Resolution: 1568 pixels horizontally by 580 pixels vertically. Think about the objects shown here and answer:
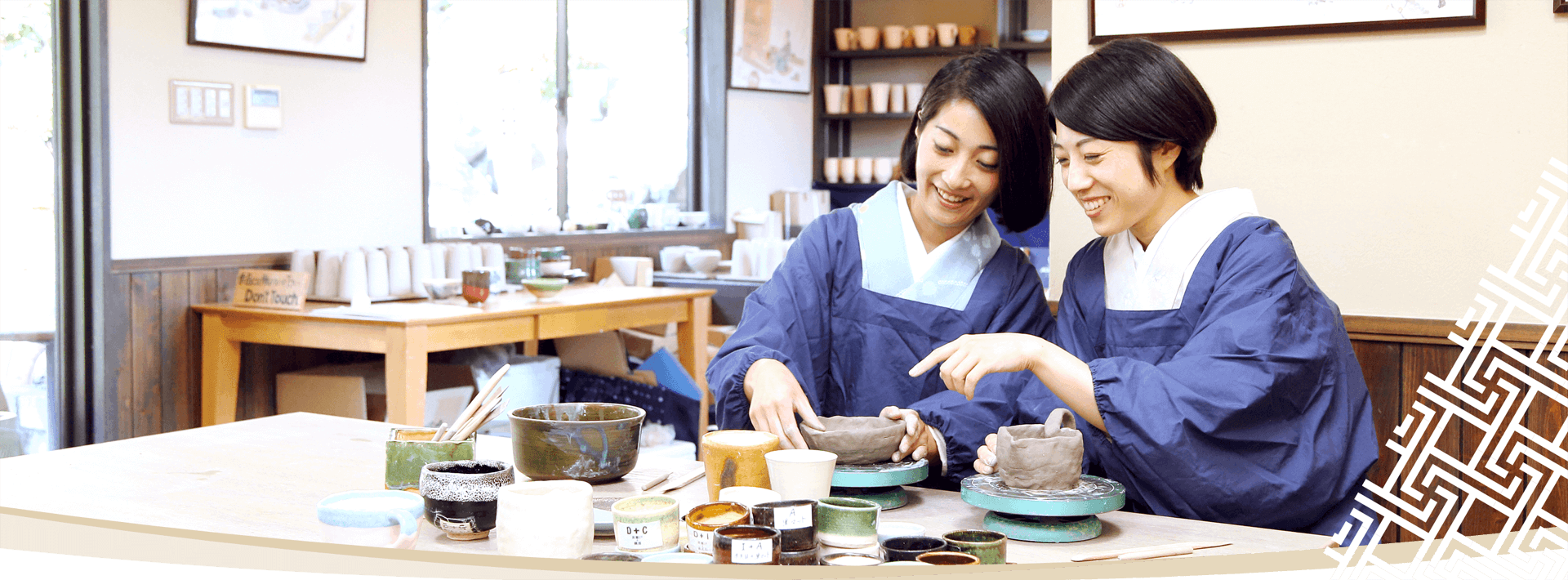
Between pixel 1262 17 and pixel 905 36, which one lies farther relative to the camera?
pixel 905 36

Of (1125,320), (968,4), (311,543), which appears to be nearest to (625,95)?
(968,4)

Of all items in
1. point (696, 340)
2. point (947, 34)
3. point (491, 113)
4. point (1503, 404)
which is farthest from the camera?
point (947, 34)

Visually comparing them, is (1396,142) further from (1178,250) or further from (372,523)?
(372,523)

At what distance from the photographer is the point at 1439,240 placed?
2.02 m

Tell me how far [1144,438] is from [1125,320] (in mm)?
273

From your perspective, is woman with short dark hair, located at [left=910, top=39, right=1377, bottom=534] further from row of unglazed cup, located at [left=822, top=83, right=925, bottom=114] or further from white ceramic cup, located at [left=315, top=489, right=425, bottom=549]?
row of unglazed cup, located at [left=822, top=83, right=925, bottom=114]

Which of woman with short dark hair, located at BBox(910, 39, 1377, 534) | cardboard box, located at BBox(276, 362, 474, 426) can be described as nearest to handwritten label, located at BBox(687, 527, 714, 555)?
woman with short dark hair, located at BBox(910, 39, 1377, 534)

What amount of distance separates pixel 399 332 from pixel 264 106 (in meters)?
0.92

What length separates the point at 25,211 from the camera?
10.7 feet

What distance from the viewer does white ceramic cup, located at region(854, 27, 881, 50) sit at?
256 inches

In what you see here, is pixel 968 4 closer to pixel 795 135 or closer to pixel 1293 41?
pixel 795 135

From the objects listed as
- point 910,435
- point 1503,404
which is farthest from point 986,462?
point 1503,404

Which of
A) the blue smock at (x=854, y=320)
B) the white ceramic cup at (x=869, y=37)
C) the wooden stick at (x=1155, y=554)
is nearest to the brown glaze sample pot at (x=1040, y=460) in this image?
the wooden stick at (x=1155, y=554)

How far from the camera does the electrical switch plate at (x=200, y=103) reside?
11.3 feet
